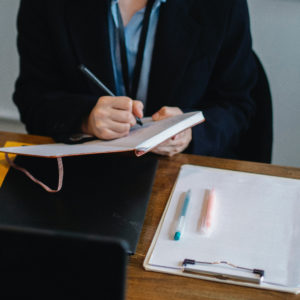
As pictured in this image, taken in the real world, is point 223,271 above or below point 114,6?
below

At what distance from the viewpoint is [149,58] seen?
1.09m

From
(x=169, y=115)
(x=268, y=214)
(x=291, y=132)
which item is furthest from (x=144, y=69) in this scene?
(x=291, y=132)

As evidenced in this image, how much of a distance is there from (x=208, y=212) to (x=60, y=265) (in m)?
0.38

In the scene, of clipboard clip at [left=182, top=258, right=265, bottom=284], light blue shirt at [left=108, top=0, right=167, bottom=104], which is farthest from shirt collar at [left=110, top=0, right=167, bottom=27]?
clipboard clip at [left=182, top=258, right=265, bottom=284]

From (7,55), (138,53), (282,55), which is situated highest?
(138,53)

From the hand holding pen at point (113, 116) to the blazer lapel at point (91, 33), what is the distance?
0.24 meters

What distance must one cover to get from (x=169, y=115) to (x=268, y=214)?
0.31 meters

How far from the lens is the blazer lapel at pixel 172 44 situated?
40.3 inches

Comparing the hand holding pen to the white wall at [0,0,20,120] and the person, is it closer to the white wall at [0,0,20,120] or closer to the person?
the person

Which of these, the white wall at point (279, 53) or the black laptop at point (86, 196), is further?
the white wall at point (279, 53)

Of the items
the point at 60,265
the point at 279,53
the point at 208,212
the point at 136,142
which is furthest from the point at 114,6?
the point at 60,265

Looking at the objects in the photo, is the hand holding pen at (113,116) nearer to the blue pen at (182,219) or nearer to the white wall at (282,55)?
the blue pen at (182,219)

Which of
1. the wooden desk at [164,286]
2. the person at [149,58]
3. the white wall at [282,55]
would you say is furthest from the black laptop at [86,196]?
the white wall at [282,55]

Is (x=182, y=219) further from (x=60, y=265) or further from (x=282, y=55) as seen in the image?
(x=282, y=55)
